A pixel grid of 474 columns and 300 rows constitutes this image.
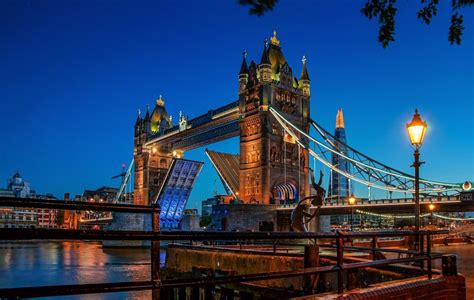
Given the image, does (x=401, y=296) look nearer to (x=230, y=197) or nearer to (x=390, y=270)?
→ (x=390, y=270)

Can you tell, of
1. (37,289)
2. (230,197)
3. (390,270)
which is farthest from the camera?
(230,197)

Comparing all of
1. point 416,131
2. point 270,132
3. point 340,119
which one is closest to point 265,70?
point 270,132

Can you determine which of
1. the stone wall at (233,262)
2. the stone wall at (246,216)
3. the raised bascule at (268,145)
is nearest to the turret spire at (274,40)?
the raised bascule at (268,145)

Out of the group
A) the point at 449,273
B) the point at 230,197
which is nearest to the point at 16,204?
the point at 449,273

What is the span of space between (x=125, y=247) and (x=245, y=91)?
22501 mm

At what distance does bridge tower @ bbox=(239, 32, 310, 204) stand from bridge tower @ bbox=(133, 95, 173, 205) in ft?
90.8

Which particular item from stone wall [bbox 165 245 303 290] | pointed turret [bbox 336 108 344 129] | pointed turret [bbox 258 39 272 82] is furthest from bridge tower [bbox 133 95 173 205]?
pointed turret [bbox 336 108 344 129]

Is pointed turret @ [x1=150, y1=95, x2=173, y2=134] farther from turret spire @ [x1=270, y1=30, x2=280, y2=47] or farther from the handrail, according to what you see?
the handrail

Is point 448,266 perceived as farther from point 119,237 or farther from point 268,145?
point 268,145

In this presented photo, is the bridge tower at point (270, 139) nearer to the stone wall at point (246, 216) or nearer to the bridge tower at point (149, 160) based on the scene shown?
the stone wall at point (246, 216)

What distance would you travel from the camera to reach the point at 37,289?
2.39 meters

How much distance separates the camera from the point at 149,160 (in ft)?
271

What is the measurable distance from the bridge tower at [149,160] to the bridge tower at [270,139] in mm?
27685

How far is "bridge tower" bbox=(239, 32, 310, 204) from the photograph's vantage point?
52.8 metres
